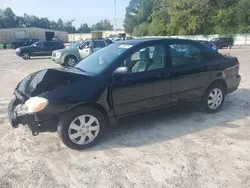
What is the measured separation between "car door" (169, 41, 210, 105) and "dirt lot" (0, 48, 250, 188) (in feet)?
1.59

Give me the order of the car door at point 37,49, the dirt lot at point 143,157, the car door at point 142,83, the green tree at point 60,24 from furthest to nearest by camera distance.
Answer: the green tree at point 60,24
the car door at point 37,49
the car door at point 142,83
the dirt lot at point 143,157

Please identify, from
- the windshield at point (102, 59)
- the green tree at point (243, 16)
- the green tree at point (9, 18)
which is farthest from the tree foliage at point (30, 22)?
the windshield at point (102, 59)

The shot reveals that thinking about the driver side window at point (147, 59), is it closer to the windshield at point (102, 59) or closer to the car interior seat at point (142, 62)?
the car interior seat at point (142, 62)

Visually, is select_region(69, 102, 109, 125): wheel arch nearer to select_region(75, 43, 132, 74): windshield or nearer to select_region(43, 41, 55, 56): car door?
select_region(75, 43, 132, 74): windshield

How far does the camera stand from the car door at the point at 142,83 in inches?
147

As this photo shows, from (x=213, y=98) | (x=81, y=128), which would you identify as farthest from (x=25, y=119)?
(x=213, y=98)

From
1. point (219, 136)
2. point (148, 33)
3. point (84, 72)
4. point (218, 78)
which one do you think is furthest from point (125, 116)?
point (148, 33)

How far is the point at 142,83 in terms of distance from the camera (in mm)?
3891

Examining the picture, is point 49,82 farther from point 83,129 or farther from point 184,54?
point 184,54

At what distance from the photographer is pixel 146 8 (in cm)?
7406

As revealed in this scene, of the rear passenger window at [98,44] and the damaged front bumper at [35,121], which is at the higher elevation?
the rear passenger window at [98,44]

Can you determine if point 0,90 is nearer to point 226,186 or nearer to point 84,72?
point 84,72

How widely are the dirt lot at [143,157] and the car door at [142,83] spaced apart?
1.42ft

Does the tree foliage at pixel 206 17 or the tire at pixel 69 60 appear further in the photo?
the tree foliage at pixel 206 17
